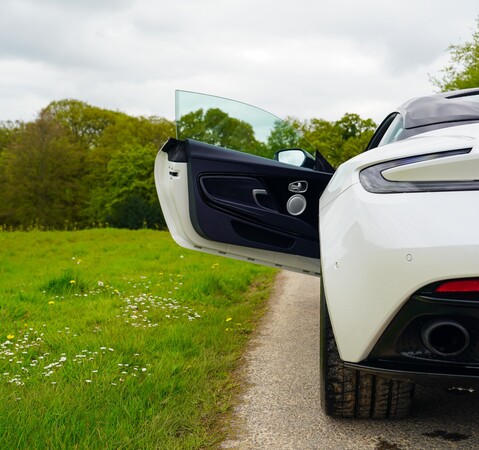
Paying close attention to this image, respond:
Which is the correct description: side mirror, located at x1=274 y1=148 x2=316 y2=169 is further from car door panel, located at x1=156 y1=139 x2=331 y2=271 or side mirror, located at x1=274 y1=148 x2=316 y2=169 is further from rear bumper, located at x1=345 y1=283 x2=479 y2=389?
rear bumper, located at x1=345 y1=283 x2=479 y2=389

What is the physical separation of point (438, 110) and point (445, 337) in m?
1.25

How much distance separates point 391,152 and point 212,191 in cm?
159

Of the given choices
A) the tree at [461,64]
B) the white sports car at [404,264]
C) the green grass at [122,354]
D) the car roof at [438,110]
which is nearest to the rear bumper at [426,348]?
the white sports car at [404,264]

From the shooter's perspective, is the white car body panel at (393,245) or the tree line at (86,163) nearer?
the white car body panel at (393,245)

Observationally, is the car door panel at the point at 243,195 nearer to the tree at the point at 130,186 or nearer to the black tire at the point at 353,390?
the black tire at the point at 353,390

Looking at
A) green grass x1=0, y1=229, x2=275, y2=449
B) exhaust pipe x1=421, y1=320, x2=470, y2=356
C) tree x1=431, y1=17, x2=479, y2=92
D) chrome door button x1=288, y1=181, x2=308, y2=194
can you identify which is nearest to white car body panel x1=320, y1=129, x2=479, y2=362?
exhaust pipe x1=421, y1=320, x2=470, y2=356

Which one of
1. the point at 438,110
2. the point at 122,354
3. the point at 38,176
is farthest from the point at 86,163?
the point at 438,110

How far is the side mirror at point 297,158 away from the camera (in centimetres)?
347

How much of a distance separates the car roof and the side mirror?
72 cm

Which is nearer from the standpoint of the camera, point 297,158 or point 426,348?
point 426,348

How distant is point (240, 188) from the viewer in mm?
3430

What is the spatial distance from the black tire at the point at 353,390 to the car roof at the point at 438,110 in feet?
3.21

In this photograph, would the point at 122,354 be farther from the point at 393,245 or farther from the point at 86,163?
the point at 86,163

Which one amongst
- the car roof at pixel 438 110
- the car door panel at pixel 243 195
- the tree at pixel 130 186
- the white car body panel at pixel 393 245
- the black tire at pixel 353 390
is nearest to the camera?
the white car body panel at pixel 393 245
